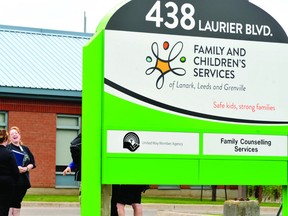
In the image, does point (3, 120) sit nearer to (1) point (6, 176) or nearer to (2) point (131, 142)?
(1) point (6, 176)

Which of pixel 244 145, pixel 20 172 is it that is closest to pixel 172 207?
pixel 20 172

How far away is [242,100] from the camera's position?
33.0ft

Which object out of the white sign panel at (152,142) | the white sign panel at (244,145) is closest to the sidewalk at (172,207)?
the white sign panel at (244,145)

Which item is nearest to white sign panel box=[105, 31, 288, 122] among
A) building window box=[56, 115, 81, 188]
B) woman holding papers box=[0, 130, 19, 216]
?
woman holding papers box=[0, 130, 19, 216]

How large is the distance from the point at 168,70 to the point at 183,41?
0.36 metres


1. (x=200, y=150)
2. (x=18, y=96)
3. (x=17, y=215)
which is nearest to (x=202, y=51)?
(x=200, y=150)

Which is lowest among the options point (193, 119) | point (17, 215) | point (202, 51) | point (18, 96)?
point (17, 215)

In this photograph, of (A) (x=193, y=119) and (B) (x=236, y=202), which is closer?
(A) (x=193, y=119)

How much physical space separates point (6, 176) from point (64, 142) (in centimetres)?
2432

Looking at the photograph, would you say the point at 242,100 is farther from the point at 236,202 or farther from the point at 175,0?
the point at 236,202

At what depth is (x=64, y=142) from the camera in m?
38.0

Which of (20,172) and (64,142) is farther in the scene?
Answer: (64,142)

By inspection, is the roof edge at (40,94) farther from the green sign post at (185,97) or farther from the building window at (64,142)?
the green sign post at (185,97)

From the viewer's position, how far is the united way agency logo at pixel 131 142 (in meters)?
9.55
